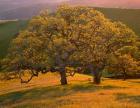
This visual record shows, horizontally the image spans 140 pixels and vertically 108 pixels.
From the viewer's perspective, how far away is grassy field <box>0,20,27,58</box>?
517 ft

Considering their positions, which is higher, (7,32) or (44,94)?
(44,94)

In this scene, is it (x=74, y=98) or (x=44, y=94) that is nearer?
(x=74, y=98)

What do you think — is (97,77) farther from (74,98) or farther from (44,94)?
(74,98)

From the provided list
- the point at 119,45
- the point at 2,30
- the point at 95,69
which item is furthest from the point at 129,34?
the point at 2,30

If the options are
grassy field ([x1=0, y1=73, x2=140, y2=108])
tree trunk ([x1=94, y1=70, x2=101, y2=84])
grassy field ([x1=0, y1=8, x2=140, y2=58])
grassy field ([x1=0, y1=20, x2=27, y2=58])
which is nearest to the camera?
grassy field ([x1=0, y1=73, x2=140, y2=108])

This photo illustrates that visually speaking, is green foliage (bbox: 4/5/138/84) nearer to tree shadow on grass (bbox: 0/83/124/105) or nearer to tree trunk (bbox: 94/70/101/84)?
tree trunk (bbox: 94/70/101/84)

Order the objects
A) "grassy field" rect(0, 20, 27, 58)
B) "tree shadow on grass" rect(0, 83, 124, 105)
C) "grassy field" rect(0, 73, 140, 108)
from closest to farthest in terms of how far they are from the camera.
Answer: "grassy field" rect(0, 73, 140, 108)
"tree shadow on grass" rect(0, 83, 124, 105)
"grassy field" rect(0, 20, 27, 58)

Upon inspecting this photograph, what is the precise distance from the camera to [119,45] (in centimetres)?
7056

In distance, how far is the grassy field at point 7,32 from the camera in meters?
158

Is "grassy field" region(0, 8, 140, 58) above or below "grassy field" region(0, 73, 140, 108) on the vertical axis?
below

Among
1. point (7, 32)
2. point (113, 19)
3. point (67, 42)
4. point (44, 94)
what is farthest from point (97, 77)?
point (7, 32)

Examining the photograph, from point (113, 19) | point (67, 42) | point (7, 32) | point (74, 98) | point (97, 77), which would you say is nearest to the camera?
point (74, 98)

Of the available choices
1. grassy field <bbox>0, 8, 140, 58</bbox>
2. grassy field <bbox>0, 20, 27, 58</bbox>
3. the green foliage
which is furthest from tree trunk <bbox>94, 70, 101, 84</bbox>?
grassy field <bbox>0, 20, 27, 58</bbox>

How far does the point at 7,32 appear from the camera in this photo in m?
174
